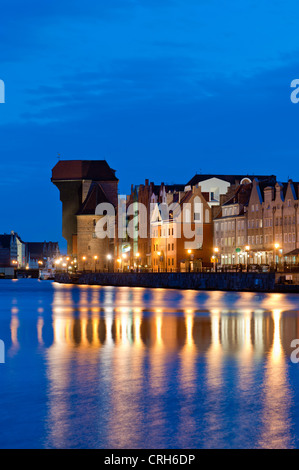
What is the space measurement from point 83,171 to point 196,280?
75737mm

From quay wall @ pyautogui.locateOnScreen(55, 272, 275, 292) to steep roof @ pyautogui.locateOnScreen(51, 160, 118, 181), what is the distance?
3904cm

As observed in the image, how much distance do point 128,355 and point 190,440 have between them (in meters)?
9.62

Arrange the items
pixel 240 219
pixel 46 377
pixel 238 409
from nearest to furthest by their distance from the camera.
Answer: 1. pixel 238 409
2. pixel 46 377
3. pixel 240 219

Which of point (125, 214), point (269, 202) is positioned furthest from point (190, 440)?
point (125, 214)

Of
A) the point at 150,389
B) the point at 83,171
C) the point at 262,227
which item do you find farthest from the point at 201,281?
the point at 83,171

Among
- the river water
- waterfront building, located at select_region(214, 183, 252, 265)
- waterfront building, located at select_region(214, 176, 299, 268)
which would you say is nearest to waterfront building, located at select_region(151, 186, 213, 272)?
waterfront building, located at select_region(214, 183, 252, 265)

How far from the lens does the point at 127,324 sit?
32.2 metres

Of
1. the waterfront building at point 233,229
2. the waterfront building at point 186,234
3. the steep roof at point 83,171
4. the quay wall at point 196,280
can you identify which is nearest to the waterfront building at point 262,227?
the waterfront building at point 233,229

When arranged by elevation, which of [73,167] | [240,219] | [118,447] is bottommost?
[118,447]

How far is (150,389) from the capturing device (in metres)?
14.6

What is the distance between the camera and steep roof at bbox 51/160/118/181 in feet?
503

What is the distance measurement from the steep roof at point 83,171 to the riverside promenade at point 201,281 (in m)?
38.7

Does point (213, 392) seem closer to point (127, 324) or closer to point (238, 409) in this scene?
point (238, 409)

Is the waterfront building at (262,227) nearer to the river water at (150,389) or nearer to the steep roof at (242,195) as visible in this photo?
the steep roof at (242,195)
